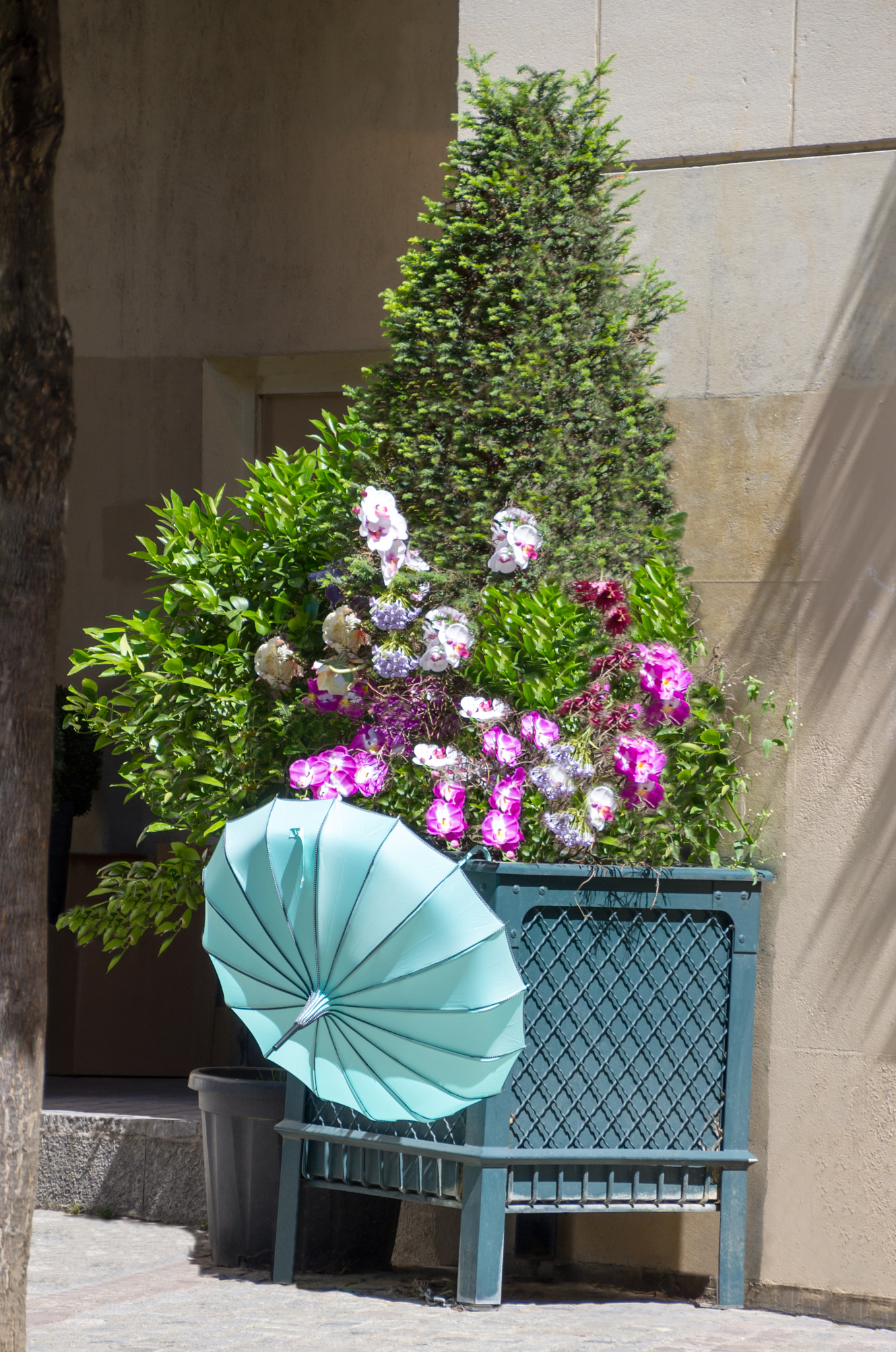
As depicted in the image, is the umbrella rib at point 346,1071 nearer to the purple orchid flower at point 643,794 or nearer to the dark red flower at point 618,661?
the purple orchid flower at point 643,794

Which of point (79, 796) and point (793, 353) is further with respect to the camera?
point (79, 796)

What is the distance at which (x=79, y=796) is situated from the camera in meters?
8.52

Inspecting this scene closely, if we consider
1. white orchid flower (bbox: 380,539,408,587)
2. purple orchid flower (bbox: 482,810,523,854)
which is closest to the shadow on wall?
purple orchid flower (bbox: 482,810,523,854)

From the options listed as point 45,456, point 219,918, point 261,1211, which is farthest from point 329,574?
point 261,1211

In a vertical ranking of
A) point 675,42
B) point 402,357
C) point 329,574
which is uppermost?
point 675,42

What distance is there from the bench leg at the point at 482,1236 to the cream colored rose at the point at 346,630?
1.63 meters

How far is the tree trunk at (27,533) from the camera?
3453mm

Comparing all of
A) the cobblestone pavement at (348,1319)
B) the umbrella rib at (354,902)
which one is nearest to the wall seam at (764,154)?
Answer: the umbrella rib at (354,902)

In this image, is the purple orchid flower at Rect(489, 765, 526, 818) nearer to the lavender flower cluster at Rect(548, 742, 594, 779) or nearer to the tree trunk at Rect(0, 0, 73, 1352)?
the lavender flower cluster at Rect(548, 742, 594, 779)

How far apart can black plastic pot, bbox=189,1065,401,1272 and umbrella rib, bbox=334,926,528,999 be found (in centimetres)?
86

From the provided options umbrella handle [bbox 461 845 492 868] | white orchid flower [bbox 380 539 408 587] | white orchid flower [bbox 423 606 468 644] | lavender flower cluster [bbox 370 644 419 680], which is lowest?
umbrella handle [bbox 461 845 492 868]

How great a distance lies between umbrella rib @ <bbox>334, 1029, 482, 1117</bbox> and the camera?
179 inches

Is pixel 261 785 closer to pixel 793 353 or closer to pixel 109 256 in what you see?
pixel 793 353

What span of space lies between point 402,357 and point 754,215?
1331 millimetres
